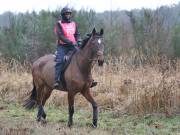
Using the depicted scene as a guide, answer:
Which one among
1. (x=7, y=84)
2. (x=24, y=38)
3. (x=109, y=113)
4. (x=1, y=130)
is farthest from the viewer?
(x=24, y=38)

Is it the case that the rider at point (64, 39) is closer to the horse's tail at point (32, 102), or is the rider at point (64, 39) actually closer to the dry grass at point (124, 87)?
the horse's tail at point (32, 102)

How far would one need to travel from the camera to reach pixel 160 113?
1045 centimetres

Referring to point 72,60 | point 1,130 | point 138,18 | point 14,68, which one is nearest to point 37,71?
point 72,60

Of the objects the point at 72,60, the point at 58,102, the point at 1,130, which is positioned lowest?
the point at 58,102

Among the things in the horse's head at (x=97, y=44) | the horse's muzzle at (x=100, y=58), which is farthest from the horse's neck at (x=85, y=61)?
the horse's muzzle at (x=100, y=58)

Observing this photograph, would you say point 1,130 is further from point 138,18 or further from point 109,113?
point 138,18

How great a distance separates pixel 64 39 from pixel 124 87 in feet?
10.8

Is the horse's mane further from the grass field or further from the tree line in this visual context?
the tree line

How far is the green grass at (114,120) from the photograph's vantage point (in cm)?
899

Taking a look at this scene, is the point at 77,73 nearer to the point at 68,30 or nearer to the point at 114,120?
the point at 68,30

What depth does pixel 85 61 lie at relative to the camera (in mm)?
9578

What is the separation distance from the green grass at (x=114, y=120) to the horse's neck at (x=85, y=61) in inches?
48.6

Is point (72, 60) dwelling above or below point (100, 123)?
above

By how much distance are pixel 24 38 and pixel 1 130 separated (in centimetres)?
1478
